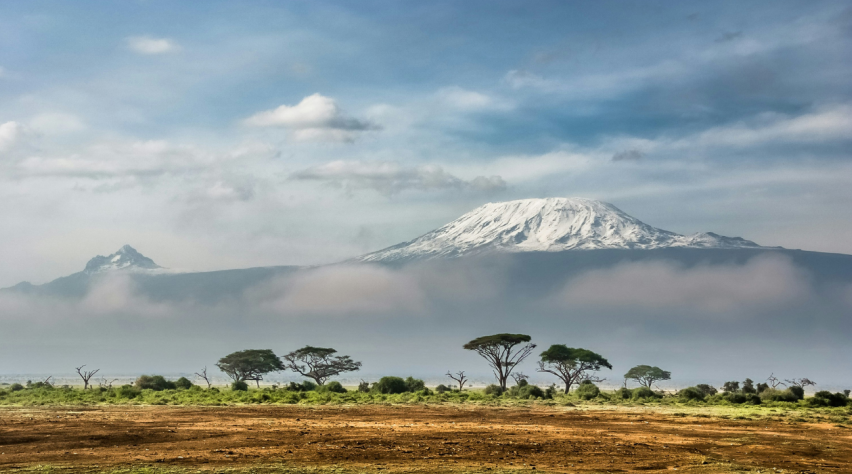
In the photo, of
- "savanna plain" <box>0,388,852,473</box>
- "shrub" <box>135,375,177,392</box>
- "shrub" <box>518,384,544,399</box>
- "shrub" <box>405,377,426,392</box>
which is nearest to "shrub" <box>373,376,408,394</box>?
"shrub" <box>405,377,426,392</box>

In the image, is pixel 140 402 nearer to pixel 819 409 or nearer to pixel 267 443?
pixel 267 443

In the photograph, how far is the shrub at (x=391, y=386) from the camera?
223 ft

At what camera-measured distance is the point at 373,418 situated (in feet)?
118

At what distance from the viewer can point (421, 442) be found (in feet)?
82.3

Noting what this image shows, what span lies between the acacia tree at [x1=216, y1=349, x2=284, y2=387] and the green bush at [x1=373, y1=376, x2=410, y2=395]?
4127 cm

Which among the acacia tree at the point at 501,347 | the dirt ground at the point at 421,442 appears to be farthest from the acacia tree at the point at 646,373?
the dirt ground at the point at 421,442

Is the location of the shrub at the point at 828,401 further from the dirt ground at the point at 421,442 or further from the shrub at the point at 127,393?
the shrub at the point at 127,393

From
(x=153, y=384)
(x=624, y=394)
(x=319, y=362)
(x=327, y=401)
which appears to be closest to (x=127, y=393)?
(x=153, y=384)

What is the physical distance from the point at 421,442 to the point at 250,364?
8836 centimetres

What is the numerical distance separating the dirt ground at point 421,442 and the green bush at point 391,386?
98.6 ft

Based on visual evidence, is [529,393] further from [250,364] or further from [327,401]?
[250,364]

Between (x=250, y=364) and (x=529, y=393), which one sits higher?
(x=250, y=364)

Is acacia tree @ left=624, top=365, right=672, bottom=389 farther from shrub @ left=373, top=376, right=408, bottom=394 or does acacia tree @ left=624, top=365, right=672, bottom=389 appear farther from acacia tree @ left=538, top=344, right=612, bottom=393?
shrub @ left=373, top=376, right=408, bottom=394

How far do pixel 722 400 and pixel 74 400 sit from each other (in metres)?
45.8
